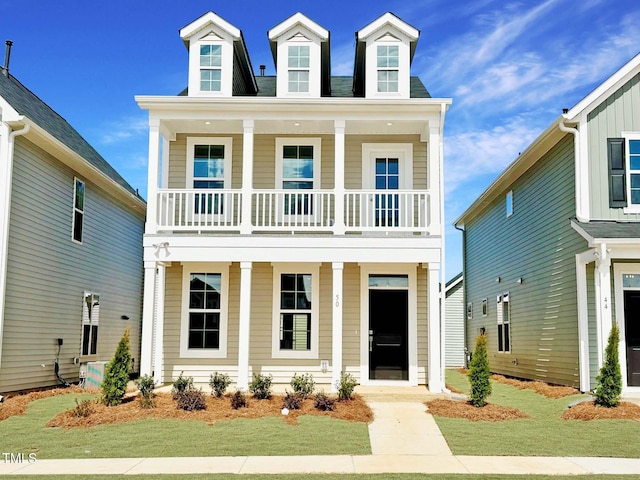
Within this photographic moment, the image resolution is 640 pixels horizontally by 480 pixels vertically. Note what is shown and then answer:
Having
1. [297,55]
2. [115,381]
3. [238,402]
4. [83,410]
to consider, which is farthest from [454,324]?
[83,410]

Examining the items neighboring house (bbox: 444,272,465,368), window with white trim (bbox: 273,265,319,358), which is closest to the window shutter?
window with white trim (bbox: 273,265,319,358)

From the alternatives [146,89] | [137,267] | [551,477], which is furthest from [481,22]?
[137,267]

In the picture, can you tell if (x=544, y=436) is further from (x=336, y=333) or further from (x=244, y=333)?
(x=244, y=333)

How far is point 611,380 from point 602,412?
599mm

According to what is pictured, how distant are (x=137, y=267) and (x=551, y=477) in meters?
16.3

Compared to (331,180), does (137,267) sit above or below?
below

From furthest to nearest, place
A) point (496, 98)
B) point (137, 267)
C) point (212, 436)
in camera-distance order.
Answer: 1. point (137, 267)
2. point (496, 98)
3. point (212, 436)

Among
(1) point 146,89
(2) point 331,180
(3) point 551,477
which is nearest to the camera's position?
(3) point 551,477

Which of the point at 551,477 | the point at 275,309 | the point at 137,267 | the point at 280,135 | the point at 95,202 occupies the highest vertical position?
the point at 280,135

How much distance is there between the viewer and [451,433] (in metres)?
9.75

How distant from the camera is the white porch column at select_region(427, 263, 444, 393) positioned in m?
13.2

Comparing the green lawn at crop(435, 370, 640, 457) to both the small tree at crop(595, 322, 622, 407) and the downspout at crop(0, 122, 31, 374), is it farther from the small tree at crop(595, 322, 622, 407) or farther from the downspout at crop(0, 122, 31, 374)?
the downspout at crop(0, 122, 31, 374)

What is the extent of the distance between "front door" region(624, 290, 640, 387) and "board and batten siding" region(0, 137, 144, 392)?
1209 cm

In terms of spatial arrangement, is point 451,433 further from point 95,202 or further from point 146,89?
point 95,202
